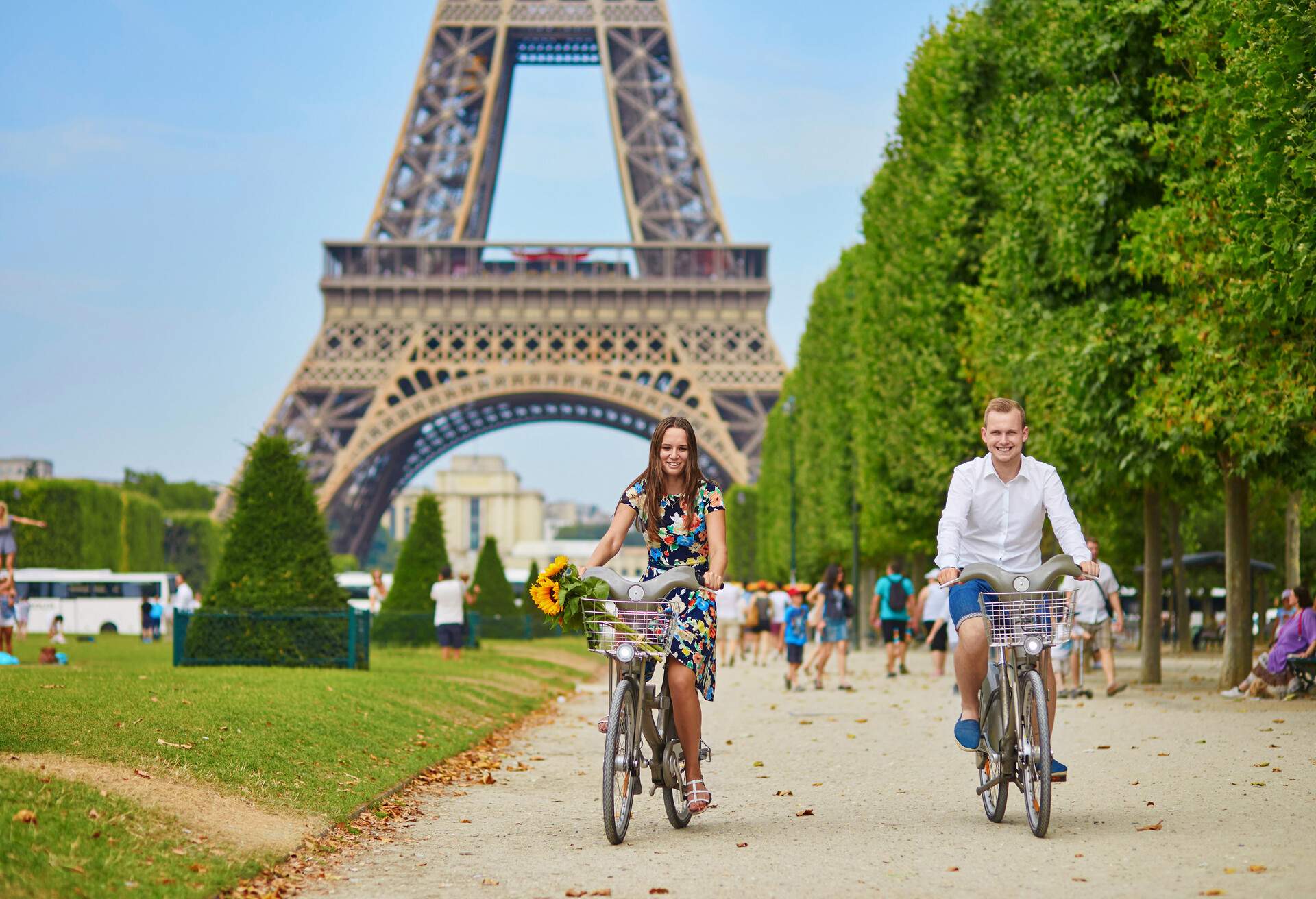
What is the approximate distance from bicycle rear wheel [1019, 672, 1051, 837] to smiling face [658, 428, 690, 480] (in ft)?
5.57

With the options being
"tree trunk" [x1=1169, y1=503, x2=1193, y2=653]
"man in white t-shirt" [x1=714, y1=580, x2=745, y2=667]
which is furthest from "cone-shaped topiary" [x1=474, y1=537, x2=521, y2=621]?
"tree trunk" [x1=1169, y1=503, x2=1193, y2=653]

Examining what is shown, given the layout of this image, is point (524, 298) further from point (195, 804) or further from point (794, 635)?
point (195, 804)

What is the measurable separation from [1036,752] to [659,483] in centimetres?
193

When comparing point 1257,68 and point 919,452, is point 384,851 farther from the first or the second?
point 919,452

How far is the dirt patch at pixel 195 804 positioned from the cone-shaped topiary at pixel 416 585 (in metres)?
20.6

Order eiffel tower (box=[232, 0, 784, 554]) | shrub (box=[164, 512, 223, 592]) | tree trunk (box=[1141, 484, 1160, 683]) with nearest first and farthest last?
tree trunk (box=[1141, 484, 1160, 683])
eiffel tower (box=[232, 0, 784, 554])
shrub (box=[164, 512, 223, 592])

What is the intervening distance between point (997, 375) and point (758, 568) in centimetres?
4445

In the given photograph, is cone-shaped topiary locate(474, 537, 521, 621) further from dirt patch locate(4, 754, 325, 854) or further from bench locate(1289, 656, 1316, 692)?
dirt patch locate(4, 754, 325, 854)

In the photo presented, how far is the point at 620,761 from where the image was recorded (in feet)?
22.2

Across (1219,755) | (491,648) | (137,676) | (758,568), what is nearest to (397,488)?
(758,568)

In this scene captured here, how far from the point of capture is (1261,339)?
14.2 meters

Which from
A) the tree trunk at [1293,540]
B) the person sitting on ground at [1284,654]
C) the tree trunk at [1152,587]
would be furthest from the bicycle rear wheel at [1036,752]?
the tree trunk at [1293,540]

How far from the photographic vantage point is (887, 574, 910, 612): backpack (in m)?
22.7

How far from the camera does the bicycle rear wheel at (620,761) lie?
6.64 m
